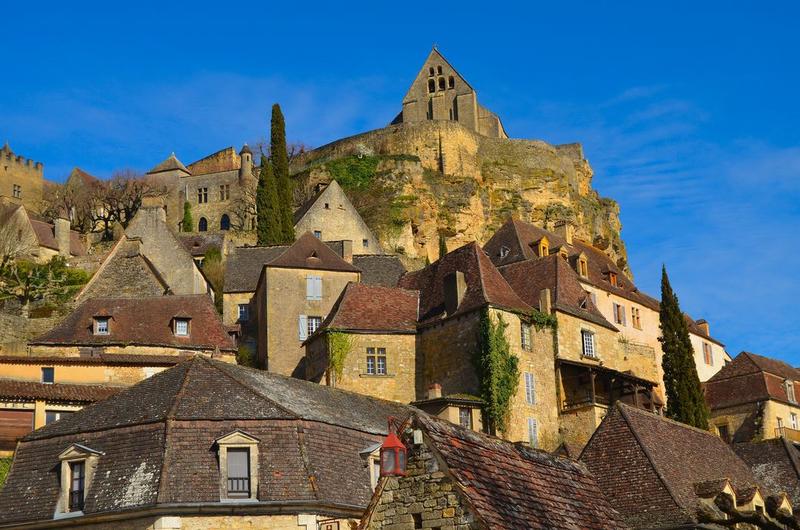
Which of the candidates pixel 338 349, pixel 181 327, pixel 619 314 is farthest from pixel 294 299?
pixel 619 314

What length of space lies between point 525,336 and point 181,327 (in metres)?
15.7

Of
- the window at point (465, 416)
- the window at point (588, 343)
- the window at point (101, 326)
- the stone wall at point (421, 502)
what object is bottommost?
the stone wall at point (421, 502)

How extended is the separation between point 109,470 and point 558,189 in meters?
73.8

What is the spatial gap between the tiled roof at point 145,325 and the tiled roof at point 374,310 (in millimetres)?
5455

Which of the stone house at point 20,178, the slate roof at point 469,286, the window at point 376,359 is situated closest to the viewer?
the slate roof at point 469,286

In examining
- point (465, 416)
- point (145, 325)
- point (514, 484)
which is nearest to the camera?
point (514, 484)

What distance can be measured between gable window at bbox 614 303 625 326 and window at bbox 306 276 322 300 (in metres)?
16.4

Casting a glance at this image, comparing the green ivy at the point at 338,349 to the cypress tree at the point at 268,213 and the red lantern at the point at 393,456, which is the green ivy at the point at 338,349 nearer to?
the cypress tree at the point at 268,213

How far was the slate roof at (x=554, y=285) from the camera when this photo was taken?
174 ft

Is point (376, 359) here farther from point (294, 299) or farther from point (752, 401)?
point (752, 401)

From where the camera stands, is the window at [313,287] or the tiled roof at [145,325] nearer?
the tiled roof at [145,325]

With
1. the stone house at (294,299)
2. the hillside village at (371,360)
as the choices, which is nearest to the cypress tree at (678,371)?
the hillside village at (371,360)

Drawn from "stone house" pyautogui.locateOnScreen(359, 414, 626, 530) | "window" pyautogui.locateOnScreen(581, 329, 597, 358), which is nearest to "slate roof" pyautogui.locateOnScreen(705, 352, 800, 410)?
"window" pyautogui.locateOnScreen(581, 329, 597, 358)

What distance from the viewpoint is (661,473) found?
2648cm
